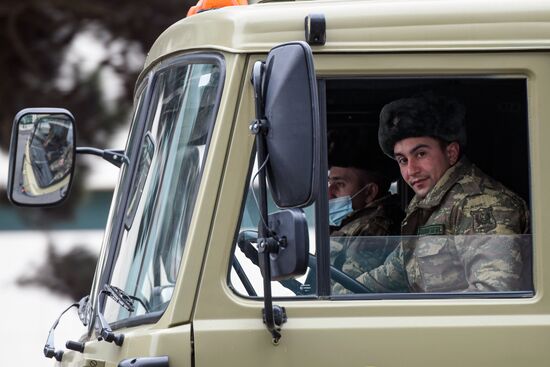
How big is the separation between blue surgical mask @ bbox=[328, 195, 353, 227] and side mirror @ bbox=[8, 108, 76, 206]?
110 cm

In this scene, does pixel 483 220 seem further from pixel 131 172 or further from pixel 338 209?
pixel 131 172

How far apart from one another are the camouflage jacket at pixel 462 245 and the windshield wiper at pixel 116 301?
25.4 inches

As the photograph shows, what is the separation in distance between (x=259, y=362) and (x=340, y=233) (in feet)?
1.42

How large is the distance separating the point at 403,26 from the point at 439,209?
52 cm

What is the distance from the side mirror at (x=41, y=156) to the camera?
4238 mm

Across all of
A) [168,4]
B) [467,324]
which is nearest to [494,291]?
[467,324]

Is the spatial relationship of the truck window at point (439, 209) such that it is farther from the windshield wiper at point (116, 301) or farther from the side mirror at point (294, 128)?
the windshield wiper at point (116, 301)

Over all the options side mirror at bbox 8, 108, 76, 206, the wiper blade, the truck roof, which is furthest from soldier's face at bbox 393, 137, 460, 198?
side mirror at bbox 8, 108, 76, 206

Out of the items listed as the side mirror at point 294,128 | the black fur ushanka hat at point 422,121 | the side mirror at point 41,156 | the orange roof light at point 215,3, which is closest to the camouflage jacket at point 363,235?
the black fur ushanka hat at point 422,121

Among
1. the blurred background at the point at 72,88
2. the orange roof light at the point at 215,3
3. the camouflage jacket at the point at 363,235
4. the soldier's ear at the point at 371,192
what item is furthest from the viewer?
the blurred background at the point at 72,88

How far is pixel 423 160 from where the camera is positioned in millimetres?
3586

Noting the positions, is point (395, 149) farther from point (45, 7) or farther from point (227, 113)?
point (45, 7)

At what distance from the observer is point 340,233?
335cm

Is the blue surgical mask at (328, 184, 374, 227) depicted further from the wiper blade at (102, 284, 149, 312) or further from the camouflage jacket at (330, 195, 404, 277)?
the wiper blade at (102, 284, 149, 312)
